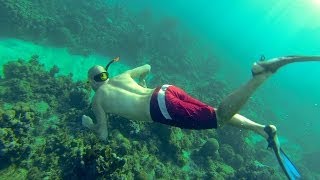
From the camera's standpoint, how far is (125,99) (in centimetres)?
580

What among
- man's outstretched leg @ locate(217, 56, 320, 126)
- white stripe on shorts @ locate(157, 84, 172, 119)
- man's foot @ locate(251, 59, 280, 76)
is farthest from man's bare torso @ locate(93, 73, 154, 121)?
man's foot @ locate(251, 59, 280, 76)

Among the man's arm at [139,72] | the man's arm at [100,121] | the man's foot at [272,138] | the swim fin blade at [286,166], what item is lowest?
the swim fin blade at [286,166]

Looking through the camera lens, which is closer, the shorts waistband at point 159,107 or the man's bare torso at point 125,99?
the shorts waistband at point 159,107

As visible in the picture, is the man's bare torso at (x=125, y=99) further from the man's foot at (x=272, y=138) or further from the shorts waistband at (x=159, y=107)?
the man's foot at (x=272, y=138)

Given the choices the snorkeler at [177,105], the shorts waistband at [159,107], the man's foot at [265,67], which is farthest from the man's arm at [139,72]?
the man's foot at [265,67]

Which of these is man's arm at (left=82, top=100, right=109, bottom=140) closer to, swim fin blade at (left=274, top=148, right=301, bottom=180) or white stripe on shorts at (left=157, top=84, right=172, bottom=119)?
white stripe on shorts at (left=157, top=84, right=172, bottom=119)

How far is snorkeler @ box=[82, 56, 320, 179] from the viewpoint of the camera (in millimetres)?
5102

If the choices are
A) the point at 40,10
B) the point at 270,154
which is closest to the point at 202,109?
the point at 270,154

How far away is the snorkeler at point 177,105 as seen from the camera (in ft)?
16.7

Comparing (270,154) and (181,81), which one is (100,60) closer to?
(181,81)

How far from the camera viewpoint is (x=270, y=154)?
17531 mm

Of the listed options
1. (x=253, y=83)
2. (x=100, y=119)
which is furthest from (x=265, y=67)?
(x=100, y=119)

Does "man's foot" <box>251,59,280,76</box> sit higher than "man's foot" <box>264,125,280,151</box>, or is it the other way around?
"man's foot" <box>251,59,280,76</box>

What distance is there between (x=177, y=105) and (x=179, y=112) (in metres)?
0.14
